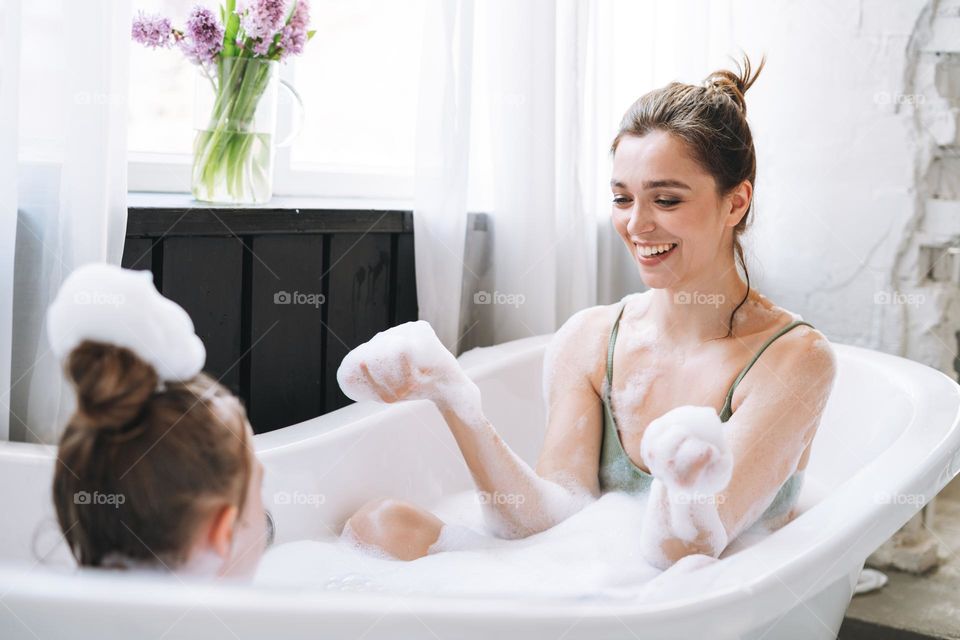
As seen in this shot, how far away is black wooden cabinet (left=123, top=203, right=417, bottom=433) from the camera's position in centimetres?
156

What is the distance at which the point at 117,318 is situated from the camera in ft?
2.42

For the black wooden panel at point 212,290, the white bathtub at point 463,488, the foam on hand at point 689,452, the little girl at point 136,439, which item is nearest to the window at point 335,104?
the black wooden panel at point 212,290

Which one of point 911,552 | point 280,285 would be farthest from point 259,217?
point 911,552

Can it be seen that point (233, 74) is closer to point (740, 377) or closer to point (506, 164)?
point (506, 164)

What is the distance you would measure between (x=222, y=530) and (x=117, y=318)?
19 cm

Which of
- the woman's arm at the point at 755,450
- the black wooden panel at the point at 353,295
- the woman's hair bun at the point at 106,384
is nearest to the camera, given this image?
A: the woman's hair bun at the point at 106,384

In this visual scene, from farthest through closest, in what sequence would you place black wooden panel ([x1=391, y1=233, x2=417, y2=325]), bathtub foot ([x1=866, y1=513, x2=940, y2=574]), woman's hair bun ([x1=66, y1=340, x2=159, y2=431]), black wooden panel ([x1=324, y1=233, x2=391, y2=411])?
bathtub foot ([x1=866, y1=513, x2=940, y2=574]) < black wooden panel ([x1=391, y1=233, x2=417, y2=325]) < black wooden panel ([x1=324, y1=233, x2=391, y2=411]) < woman's hair bun ([x1=66, y1=340, x2=159, y2=431])

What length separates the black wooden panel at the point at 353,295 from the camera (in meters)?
1.85

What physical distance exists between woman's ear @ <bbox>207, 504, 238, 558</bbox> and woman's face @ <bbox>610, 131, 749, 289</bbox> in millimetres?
910

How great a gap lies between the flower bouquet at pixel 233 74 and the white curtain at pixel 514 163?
0.31m

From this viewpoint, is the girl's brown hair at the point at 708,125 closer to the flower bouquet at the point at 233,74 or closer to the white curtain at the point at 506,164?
the white curtain at the point at 506,164

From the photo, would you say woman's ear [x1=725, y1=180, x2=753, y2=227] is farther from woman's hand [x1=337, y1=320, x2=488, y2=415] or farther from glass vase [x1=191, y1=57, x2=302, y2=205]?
glass vase [x1=191, y1=57, x2=302, y2=205]

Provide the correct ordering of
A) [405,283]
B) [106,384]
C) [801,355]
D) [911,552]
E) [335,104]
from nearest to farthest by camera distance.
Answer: [106,384]
[801,355]
[405,283]
[335,104]
[911,552]

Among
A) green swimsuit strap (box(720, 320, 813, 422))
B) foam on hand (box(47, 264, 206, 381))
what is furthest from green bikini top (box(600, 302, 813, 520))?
foam on hand (box(47, 264, 206, 381))
